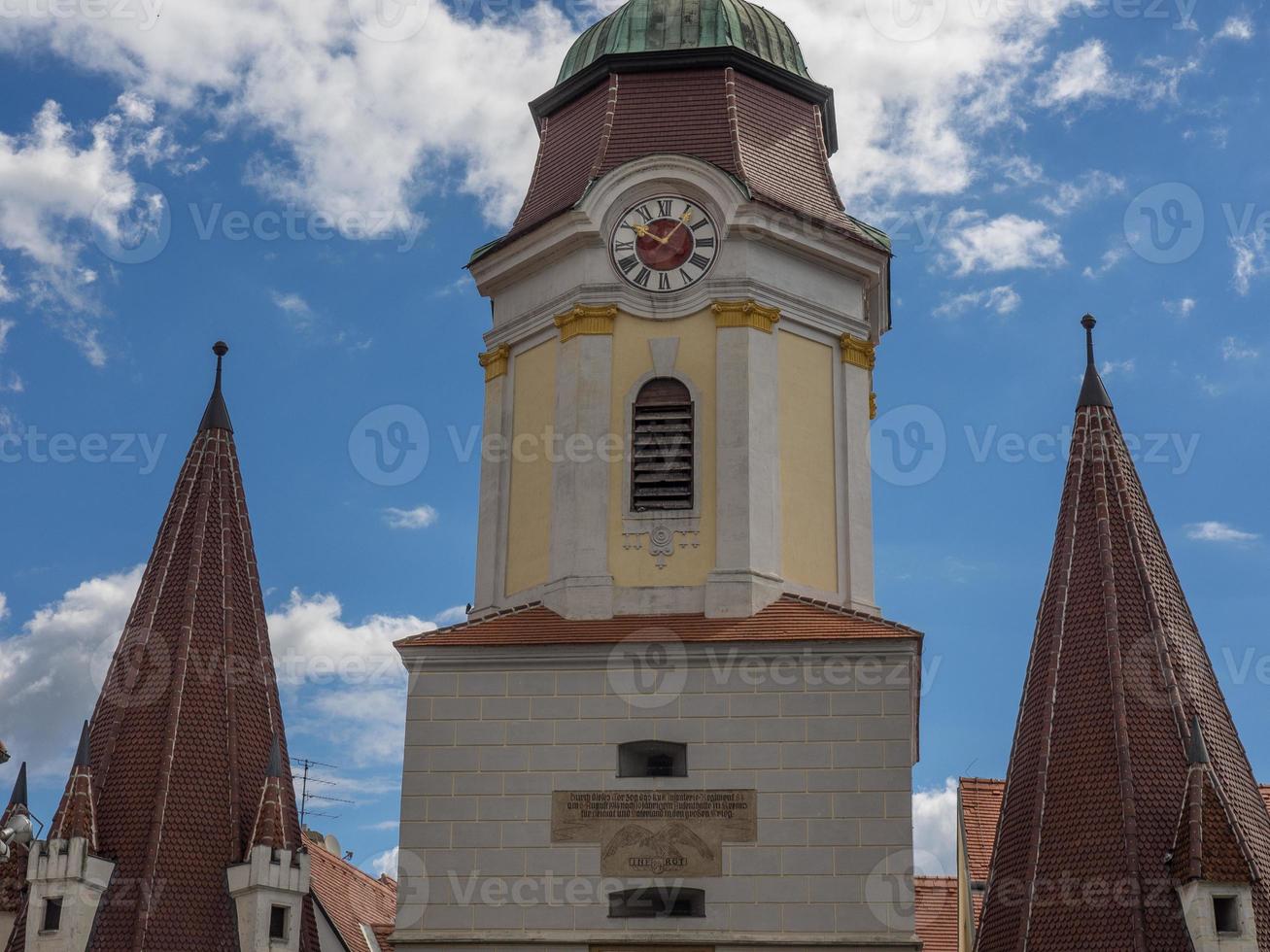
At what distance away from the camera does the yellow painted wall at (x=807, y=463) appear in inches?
1169

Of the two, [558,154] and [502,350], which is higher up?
[558,154]

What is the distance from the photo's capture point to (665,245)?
102 feet

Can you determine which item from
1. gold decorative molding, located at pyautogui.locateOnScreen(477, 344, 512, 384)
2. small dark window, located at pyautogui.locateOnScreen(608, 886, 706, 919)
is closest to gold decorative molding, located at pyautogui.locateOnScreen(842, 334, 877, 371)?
gold decorative molding, located at pyautogui.locateOnScreen(477, 344, 512, 384)

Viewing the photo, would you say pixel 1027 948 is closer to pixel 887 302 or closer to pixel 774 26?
pixel 887 302

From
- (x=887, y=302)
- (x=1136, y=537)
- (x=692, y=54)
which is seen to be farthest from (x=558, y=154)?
(x=1136, y=537)

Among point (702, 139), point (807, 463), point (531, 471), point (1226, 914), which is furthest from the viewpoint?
point (702, 139)

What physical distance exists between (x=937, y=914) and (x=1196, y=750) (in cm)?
884

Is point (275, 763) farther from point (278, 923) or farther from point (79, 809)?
point (79, 809)

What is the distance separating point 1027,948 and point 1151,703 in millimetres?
3779

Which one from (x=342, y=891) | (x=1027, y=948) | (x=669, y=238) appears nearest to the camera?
(x=1027, y=948)

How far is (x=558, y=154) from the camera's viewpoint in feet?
109

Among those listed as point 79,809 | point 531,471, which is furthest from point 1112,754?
point 79,809

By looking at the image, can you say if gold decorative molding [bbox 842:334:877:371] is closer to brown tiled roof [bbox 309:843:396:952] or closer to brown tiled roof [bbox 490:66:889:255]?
brown tiled roof [bbox 490:66:889:255]

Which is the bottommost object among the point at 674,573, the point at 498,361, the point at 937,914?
the point at 937,914
